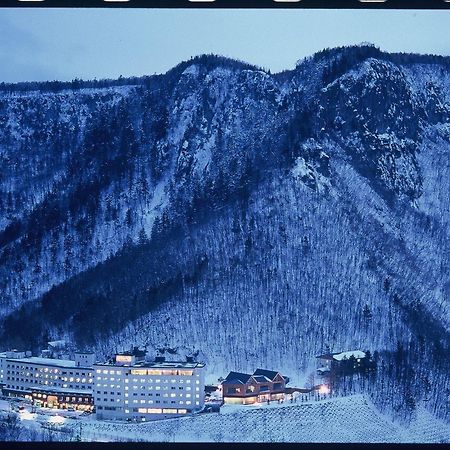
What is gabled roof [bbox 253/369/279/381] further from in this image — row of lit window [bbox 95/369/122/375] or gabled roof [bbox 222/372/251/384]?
row of lit window [bbox 95/369/122/375]

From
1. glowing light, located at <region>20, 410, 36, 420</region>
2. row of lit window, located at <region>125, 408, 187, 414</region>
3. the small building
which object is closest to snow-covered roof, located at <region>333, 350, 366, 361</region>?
the small building

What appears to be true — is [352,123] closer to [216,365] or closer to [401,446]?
[216,365]

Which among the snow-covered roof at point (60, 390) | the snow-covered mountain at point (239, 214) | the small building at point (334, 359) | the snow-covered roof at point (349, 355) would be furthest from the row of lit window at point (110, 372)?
the snow-covered roof at point (349, 355)

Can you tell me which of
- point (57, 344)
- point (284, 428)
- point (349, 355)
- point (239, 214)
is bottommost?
point (284, 428)

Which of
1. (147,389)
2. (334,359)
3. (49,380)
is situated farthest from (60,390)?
(334,359)

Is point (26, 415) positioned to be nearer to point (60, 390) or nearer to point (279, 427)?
point (60, 390)

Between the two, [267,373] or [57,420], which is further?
[267,373]

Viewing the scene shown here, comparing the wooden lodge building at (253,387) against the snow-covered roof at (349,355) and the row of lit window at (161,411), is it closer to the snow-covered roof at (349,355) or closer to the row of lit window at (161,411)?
the row of lit window at (161,411)

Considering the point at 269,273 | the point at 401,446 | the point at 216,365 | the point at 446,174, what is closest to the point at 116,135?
the point at 269,273
